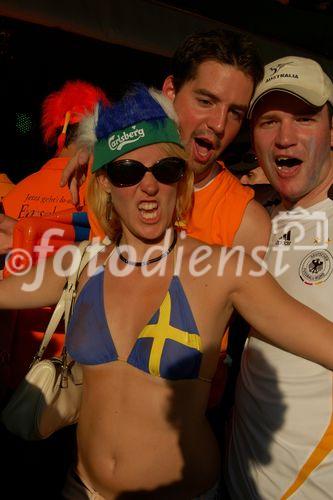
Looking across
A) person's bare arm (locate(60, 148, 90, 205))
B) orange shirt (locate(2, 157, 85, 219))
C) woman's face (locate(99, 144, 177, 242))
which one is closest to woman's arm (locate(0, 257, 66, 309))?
woman's face (locate(99, 144, 177, 242))

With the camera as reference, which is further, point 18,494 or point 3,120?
point 3,120

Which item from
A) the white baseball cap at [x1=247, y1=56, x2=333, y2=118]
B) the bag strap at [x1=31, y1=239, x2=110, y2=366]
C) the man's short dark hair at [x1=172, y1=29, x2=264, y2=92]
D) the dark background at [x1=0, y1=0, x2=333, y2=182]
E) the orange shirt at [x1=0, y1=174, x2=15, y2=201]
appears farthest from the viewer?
the dark background at [x1=0, y1=0, x2=333, y2=182]

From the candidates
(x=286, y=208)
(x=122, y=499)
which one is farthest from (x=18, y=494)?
(x=286, y=208)

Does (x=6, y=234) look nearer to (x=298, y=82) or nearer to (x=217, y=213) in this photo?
(x=217, y=213)

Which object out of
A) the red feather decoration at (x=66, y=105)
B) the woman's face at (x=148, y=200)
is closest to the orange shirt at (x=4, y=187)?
the red feather decoration at (x=66, y=105)

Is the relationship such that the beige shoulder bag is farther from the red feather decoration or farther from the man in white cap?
the red feather decoration

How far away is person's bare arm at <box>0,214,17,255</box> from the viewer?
2441mm

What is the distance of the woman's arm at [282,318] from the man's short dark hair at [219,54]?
1.07 metres

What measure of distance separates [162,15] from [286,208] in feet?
6.81

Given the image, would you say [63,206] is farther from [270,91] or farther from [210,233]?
[270,91]

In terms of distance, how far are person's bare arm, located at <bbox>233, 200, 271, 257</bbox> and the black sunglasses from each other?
44 centimetres

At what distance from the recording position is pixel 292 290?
6.89 ft

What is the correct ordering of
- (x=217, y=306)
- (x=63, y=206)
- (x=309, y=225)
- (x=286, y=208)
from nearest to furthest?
(x=217, y=306) → (x=309, y=225) → (x=286, y=208) → (x=63, y=206)

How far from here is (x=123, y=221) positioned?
2.16m
